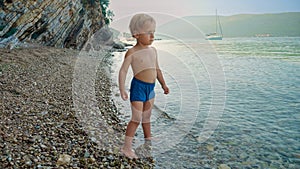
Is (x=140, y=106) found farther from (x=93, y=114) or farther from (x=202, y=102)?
(x=202, y=102)

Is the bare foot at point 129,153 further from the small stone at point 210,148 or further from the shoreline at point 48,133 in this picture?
the small stone at point 210,148

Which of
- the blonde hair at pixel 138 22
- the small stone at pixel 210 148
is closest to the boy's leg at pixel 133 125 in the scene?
the blonde hair at pixel 138 22

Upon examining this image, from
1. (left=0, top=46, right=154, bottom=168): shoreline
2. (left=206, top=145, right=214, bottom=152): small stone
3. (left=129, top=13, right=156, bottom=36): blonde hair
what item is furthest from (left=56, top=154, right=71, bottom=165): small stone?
(left=206, top=145, right=214, bottom=152): small stone

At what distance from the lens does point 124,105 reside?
604cm

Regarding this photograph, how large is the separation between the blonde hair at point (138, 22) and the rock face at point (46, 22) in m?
9.18

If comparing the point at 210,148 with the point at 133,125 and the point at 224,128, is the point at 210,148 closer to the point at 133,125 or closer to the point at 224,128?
the point at 224,128

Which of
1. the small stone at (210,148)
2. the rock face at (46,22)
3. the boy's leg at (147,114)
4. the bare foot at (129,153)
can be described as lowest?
the small stone at (210,148)

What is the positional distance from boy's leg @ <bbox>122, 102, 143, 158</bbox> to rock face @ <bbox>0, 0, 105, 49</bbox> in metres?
9.32

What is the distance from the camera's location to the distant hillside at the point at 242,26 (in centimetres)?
350

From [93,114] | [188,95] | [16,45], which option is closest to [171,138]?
[93,114]

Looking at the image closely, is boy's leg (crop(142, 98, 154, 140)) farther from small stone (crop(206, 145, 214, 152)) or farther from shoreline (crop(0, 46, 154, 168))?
small stone (crop(206, 145, 214, 152))

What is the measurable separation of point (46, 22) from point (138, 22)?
1394cm

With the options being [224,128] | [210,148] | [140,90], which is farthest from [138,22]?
[224,128]

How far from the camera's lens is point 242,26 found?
113750mm
